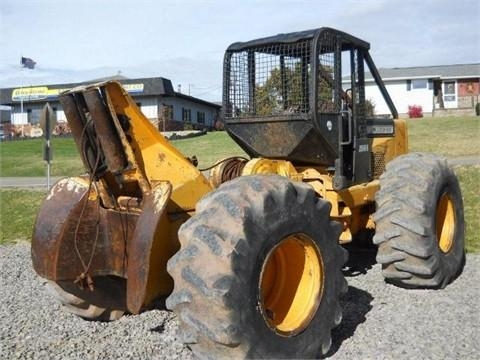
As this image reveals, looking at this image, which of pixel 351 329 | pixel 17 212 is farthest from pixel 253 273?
pixel 17 212

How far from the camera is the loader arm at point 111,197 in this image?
4.44 meters

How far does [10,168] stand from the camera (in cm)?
2573

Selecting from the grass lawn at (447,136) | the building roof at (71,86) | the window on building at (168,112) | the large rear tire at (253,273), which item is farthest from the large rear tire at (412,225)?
the window on building at (168,112)

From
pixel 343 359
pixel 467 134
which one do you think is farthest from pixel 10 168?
pixel 343 359

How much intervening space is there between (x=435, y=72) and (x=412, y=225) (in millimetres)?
45408

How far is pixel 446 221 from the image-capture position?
22.3 ft

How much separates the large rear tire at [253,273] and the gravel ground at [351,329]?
45cm

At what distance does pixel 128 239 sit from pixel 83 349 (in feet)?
2.94

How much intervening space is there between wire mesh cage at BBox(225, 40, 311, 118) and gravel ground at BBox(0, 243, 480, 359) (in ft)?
6.31

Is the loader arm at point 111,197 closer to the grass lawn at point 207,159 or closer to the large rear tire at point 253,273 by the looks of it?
the large rear tire at point 253,273

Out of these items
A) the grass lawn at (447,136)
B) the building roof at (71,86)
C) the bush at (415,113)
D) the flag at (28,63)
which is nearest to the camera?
the grass lawn at (447,136)

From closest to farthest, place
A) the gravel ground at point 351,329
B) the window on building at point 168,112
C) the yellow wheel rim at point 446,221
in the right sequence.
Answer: the gravel ground at point 351,329
the yellow wheel rim at point 446,221
the window on building at point 168,112

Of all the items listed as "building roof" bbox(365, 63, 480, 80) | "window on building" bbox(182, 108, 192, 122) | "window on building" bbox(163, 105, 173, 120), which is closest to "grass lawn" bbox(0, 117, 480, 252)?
"window on building" bbox(163, 105, 173, 120)

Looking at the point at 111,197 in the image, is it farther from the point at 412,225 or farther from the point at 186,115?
the point at 186,115
